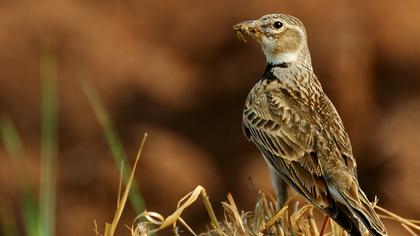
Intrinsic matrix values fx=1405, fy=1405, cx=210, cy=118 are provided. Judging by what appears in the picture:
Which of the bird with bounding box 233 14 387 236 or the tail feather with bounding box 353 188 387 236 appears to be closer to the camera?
the tail feather with bounding box 353 188 387 236

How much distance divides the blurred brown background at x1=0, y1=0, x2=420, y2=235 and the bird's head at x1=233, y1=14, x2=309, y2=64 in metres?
5.38

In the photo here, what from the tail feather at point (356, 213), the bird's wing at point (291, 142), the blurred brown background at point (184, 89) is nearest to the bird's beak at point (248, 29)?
the bird's wing at point (291, 142)

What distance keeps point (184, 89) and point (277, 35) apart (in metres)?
6.18

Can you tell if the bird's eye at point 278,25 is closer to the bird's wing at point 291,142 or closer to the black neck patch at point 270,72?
the black neck patch at point 270,72

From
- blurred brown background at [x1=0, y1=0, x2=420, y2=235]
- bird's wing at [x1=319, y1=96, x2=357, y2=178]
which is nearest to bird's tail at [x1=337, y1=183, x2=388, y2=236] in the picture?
bird's wing at [x1=319, y1=96, x2=357, y2=178]

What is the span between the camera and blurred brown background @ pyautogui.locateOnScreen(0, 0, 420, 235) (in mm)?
12656

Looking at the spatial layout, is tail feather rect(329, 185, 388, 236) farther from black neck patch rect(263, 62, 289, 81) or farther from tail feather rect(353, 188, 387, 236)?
black neck patch rect(263, 62, 289, 81)

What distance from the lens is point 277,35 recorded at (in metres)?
7.03

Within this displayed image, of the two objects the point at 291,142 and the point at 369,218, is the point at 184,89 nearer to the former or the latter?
the point at 291,142

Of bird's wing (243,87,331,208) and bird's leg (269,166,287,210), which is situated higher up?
bird's wing (243,87,331,208)

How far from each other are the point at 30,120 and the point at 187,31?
5.47 ft

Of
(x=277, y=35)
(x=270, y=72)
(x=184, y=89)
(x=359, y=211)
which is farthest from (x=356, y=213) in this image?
(x=184, y=89)

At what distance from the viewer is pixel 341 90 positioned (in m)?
12.8

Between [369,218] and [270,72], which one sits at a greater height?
[270,72]
